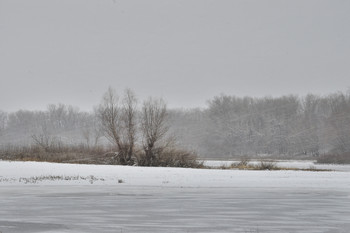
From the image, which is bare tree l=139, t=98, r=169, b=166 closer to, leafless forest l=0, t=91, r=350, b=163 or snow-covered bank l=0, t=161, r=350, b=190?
snow-covered bank l=0, t=161, r=350, b=190

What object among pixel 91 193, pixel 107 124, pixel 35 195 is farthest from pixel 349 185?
pixel 107 124

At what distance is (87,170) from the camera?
33.4 metres

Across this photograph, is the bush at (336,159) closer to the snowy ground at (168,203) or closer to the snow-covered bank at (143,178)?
the snow-covered bank at (143,178)

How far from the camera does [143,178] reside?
1159 inches

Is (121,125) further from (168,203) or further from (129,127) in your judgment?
(168,203)

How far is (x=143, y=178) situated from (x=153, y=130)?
1513 centimetres

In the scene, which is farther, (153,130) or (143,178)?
(153,130)

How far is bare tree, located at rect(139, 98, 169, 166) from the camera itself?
43844mm

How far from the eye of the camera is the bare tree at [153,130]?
43844mm

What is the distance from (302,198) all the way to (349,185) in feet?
22.7

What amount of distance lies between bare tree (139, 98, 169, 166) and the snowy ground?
1257 centimetres

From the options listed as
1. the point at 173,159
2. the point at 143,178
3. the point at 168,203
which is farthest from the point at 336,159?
the point at 168,203

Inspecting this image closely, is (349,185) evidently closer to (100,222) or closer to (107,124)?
(100,222)

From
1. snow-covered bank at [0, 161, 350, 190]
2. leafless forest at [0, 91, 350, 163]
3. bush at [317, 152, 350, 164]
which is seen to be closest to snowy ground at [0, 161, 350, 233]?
snow-covered bank at [0, 161, 350, 190]
